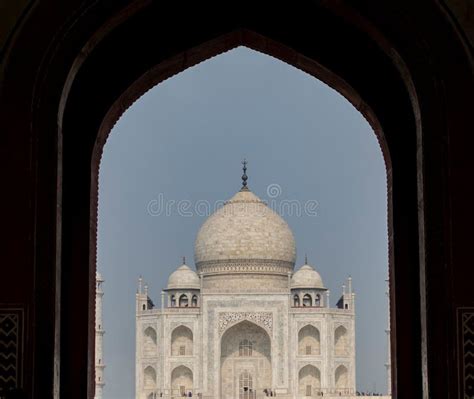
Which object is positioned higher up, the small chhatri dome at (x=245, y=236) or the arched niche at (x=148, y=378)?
the small chhatri dome at (x=245, y=236)

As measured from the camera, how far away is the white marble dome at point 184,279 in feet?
136

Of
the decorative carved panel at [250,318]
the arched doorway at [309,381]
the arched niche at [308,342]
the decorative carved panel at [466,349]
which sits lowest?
the decorative carved panel at [466,349]

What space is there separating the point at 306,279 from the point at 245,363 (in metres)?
3.84

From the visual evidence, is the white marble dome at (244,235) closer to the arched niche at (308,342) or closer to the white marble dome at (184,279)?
the white marble dome at (184,279)

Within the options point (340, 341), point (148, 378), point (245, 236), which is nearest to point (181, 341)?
point (148, 378)

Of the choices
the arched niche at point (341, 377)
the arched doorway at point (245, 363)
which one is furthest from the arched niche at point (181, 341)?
the arched niche at point (341, 377)

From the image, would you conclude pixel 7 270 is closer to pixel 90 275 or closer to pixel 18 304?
pixel 18 304

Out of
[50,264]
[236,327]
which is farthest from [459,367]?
[236,327]

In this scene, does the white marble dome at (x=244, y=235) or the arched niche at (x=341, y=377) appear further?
the arched niche at (x=341, y=377)

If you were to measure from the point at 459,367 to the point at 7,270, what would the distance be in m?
2.23

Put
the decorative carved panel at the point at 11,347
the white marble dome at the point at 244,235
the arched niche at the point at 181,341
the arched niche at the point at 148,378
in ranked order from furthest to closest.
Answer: the arched niche at the point at 148,378, the white marble dome at the point at 244,235, the arched niche at the point at 181,341, the decorative carved panel at the point at 11,347

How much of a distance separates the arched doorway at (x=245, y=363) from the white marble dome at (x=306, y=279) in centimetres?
288

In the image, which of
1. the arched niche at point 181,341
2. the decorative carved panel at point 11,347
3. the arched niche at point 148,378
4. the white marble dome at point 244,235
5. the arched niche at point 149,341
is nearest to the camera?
the decorative carved panel at point 11,347

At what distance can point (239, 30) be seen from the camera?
7680mm
